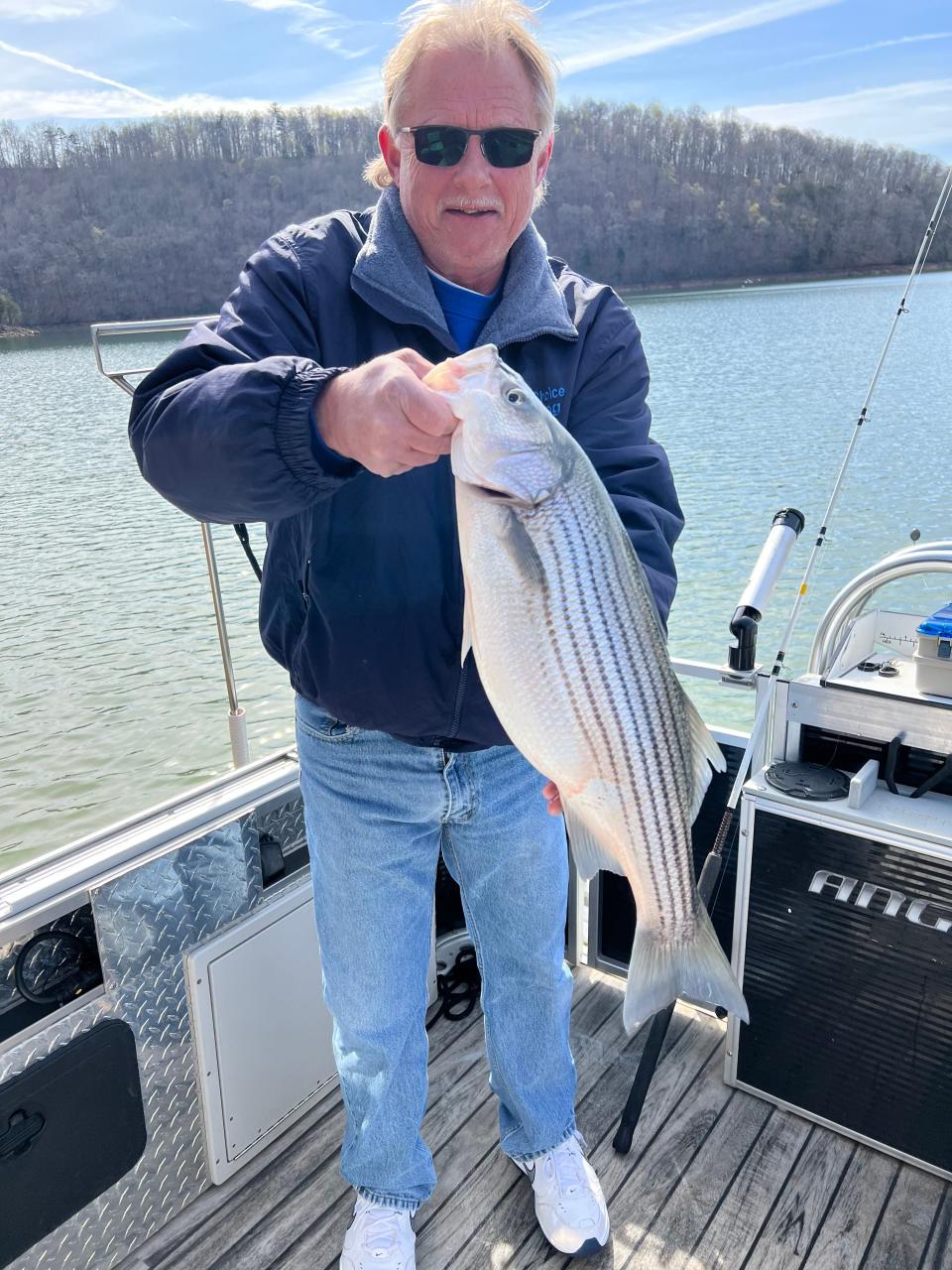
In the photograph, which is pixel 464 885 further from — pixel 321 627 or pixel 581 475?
pixel 581 475

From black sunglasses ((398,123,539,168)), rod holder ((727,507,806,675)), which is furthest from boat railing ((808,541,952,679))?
black sunglasses ((398,123,539,168))

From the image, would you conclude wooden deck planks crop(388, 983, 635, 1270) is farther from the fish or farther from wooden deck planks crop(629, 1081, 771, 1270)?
the fish

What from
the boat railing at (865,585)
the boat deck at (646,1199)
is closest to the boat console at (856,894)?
the boat railing at (865,585)

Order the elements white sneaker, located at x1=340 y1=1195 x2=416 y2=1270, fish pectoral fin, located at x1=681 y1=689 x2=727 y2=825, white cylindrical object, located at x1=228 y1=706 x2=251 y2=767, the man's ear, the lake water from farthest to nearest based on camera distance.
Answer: the lake water, white cylindrical object, located at x1=228 y1=706 x2=251 y2=767, white sneaker, located at x1=340 y1=1195 x2=416 y2=1270, the man's ear, fish pectoral fin, located at x1=681 y1=689 x2=727 y2=825

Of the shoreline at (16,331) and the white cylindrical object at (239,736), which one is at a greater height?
the shoreline at (16,331)

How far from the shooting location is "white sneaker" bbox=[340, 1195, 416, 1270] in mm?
2037

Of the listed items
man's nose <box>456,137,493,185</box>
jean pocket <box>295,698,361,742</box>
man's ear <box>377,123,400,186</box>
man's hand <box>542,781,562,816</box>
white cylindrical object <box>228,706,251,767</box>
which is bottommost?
white cylindrical object <box>228,706,251,767</box>

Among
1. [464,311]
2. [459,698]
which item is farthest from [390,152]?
[459,698]

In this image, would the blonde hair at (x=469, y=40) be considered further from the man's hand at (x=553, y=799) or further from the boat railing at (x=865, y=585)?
the boat railing at (x=865, y=585)

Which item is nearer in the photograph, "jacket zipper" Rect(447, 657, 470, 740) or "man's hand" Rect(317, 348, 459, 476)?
"man's hand" Rect(317, 348, 459, 476)

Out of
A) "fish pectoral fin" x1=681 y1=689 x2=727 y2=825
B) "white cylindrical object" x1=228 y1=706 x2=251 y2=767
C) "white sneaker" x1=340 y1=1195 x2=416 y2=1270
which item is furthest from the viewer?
"white cylindrical object" x1=228 y1=706 x2=251 y2=767

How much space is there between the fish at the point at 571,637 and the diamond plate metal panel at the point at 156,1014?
110 centimetres

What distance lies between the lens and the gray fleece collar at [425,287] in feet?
5.49

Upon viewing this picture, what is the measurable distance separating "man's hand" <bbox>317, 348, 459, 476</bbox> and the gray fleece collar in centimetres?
47
